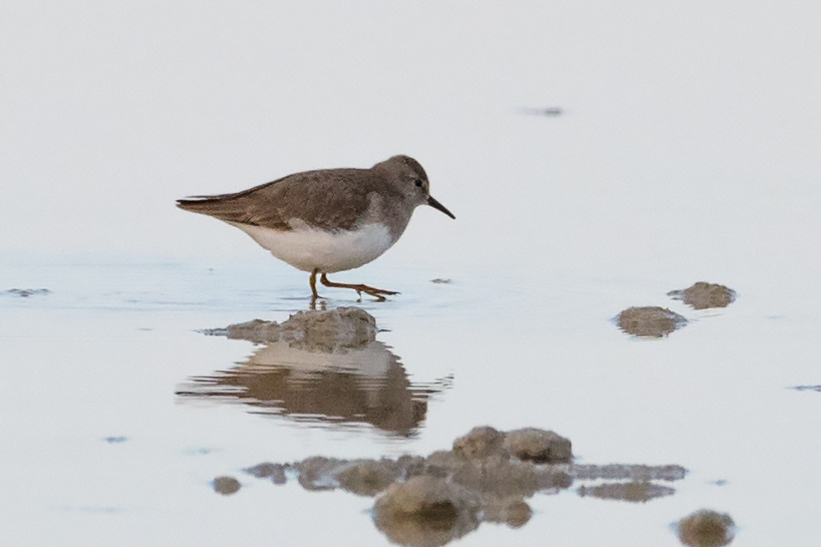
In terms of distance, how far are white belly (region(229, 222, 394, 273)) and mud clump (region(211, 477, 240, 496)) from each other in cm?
408

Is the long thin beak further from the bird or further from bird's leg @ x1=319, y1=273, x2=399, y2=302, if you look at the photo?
bird's leg @ x1=319, y1=273, x2=399, y2=302

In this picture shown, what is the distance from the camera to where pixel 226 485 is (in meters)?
4.83

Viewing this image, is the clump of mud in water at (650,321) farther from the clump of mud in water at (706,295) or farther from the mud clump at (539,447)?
the mud clump at (539,447)

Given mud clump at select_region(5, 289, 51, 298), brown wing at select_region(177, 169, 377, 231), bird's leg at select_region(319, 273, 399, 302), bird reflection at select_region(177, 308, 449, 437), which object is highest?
brown wing at select_region(177, 169, 377, 231)

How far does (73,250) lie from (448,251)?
224 cm

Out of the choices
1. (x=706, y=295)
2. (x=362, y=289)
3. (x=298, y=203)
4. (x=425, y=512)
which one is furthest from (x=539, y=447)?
(x=298, y=203)

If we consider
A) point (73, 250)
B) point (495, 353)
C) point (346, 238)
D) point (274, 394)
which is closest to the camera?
point (274, 394)

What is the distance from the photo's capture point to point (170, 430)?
18.2 feet

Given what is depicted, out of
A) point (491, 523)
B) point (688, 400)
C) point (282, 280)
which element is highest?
point (282, 280)

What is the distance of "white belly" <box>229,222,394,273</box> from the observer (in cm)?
890

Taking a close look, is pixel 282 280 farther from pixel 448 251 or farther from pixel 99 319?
pixel 99 319

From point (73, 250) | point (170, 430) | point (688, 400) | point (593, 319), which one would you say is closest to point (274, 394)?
point (170, 430)

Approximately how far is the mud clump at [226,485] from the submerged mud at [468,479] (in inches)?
4.8

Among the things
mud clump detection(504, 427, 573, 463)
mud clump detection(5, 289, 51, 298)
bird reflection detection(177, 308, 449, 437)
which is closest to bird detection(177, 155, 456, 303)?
mud clump detection(5, 289, 51, 298)
